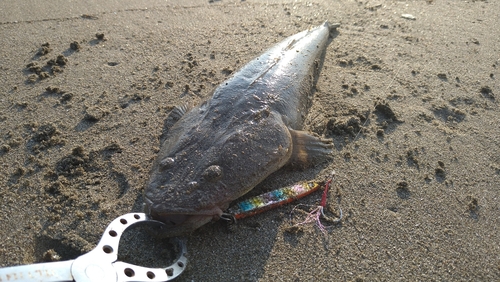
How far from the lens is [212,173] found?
2908mm

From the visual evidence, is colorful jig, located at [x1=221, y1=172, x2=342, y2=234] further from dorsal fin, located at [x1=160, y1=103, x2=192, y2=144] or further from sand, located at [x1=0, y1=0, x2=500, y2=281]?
dorsal fin, located at [x1=160, y1=103, x2=192, y2=144]

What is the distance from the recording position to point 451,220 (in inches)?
127

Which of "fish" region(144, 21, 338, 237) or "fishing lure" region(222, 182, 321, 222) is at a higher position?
"fish" region(144, 21, 338, 237)

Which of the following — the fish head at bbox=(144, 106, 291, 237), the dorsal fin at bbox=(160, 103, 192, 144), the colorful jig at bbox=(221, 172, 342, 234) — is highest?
the fish head at bbox=(144, 106, 291, 237)

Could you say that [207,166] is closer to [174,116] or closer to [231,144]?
[231,144]

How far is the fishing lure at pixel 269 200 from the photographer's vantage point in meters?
3.02

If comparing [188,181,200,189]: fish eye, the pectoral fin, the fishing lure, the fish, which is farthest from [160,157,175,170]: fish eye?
the pectoral fin

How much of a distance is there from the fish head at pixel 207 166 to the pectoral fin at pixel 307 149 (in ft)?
0.42

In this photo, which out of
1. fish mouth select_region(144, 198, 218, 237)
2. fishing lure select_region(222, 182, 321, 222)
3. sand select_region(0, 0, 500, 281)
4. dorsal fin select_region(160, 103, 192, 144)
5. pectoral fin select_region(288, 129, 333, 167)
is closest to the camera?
fish mouth select_region(144, 198, 218, 237)

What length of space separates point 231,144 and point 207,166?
31 centimetres

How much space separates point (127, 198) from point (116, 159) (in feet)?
1.68

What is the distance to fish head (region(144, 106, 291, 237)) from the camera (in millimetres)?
2770

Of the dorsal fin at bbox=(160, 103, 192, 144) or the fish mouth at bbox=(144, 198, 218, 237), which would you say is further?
the dorsal fin at bbox=(160, 103, 192, 144)

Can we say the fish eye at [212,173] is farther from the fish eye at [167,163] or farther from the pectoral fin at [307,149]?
the pectoral fin at [307,149]
